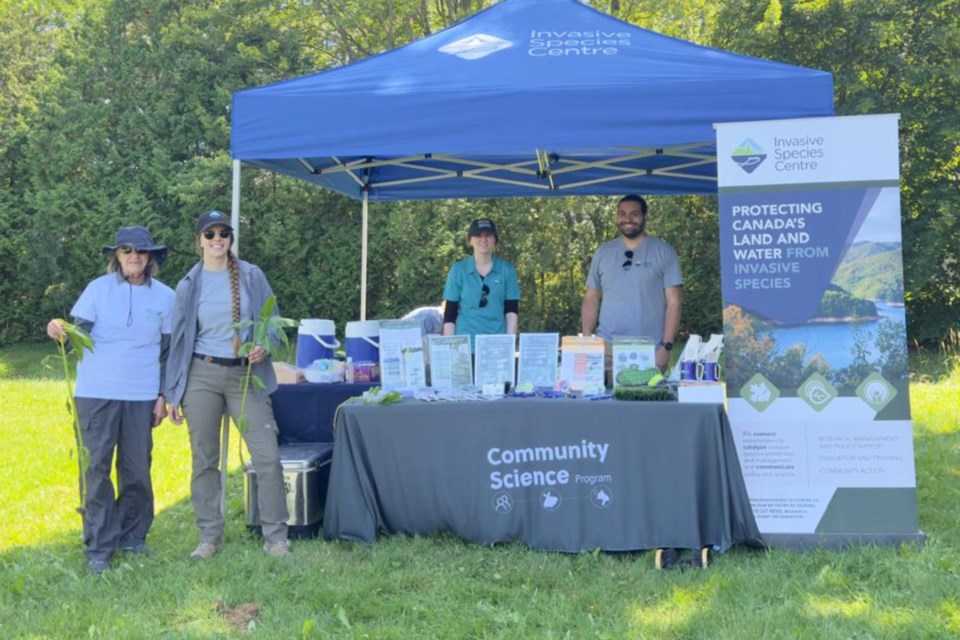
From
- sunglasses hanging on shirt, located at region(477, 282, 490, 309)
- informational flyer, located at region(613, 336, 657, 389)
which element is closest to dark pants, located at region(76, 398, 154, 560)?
sunglasses hanging on shirt, located at region(477, 282, 490, 309)

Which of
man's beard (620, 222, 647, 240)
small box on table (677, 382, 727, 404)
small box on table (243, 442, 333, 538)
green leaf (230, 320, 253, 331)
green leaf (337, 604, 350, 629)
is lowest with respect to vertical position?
green leaf (337, 604, 350, 629)

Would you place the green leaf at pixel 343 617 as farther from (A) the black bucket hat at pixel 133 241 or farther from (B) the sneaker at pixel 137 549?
(A) the black bucket hat at pixel 133 241

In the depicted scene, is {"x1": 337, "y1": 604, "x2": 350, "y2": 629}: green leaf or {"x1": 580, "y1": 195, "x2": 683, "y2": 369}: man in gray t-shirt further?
{"x1": 580, "y1": 195, "x2": 683, "y2": 369}: man in gray t-shirt

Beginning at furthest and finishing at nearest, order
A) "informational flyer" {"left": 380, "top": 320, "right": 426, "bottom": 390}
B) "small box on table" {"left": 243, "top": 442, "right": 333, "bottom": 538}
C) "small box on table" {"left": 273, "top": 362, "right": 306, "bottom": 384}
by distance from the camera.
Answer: "small box on table" {"left": 273, "top": 362, "right": 306, "bottom": 384}
"informational flyer" {"left": 380, "top": 320, "right": 426, "bottom": 390}
"small box on table" {"left": 243, "top": 442, "right": 333, "bottom": 538}

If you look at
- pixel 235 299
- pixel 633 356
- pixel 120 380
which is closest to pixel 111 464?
pixel 120 380

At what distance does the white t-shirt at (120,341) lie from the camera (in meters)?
3.61

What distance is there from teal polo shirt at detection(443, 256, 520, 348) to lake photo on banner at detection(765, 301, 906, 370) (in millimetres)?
1469

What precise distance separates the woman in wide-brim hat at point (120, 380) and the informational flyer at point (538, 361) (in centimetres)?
154

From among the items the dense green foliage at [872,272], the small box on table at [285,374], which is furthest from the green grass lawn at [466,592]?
the dense green foliage at [872,272]

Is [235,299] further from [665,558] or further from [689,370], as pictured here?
[665,558]

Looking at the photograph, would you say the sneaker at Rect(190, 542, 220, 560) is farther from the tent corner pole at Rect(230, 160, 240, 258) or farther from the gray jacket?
the tent corner pole at Rect(230, 160, 240, 258)

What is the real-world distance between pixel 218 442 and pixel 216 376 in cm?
31

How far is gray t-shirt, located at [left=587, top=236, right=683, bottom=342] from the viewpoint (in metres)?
4.73

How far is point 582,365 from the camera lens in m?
3.91
